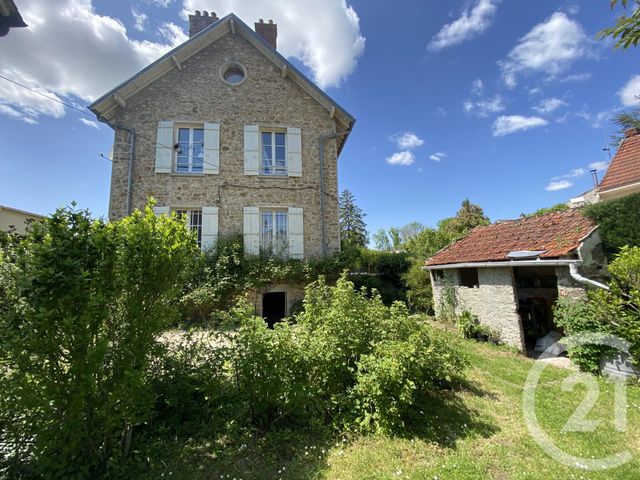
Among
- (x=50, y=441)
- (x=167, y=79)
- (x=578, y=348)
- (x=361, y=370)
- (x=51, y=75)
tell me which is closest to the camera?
(x=50, y=441)

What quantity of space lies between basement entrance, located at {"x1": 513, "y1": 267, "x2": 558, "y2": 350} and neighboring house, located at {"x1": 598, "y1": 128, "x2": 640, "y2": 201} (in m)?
2.89

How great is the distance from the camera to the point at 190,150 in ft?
34.7

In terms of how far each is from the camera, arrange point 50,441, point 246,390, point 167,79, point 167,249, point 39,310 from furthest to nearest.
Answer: point 167,79
point 246,390
point 167,249
point 50,441
point 39,310

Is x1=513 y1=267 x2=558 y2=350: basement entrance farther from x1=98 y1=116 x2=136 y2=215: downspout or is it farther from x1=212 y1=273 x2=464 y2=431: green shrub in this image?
x1=98 y1=116 x2=136 y2=215: downspout

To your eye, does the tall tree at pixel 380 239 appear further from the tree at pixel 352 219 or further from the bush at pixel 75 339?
the bush at pixel 75 339

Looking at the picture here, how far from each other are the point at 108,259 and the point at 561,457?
4.98 metres

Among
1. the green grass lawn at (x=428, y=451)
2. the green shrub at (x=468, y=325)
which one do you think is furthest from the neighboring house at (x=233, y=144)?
the green grass lawn at (x=428, y=451)

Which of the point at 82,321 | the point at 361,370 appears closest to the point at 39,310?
the point at 82,321

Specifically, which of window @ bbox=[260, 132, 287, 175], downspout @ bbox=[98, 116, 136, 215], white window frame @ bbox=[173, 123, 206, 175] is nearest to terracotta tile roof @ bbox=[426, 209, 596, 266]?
window @ bbox=[260, 132, 287, 175]

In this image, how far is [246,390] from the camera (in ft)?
10.6

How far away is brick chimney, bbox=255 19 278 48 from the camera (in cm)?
1190

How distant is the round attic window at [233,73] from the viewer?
11030 mm

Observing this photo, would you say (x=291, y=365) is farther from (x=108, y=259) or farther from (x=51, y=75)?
(x=51, y=75)

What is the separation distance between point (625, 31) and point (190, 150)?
37.0ft
